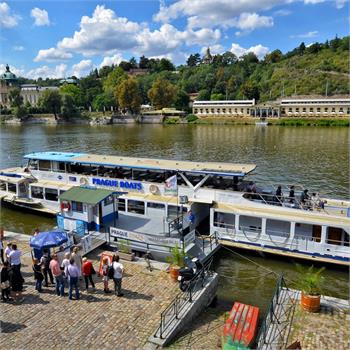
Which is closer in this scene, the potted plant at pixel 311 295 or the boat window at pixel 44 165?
the potted plant at pixel 311 295

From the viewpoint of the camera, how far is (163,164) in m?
25.7

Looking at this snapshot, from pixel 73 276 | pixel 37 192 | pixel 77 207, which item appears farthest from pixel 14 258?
pixel 37 192

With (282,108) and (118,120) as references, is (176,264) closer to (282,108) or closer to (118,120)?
(282,108)

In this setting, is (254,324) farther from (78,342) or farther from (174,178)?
(174,178)

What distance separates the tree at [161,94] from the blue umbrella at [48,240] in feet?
495

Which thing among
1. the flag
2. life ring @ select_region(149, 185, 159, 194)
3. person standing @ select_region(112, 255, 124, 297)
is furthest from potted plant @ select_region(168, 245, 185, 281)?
life ring @ select_region(149, 185, 159, 194)

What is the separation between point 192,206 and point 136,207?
400cm

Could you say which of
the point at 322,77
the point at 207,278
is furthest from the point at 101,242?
the point at 322,77

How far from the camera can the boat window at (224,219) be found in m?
21.5

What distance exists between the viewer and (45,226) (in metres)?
26.4

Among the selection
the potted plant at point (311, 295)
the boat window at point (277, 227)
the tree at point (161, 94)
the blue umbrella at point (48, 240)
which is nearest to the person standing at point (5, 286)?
the blue umbrella at point (48, 240)

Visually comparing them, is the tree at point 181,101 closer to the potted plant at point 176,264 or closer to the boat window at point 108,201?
the boat window at point 108,201

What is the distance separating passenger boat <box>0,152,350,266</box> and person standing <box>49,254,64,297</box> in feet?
19.5

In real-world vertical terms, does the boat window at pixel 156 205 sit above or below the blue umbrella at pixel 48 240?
below
